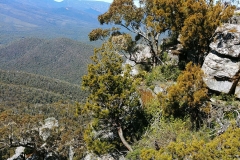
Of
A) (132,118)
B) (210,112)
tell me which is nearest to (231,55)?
(210,112)

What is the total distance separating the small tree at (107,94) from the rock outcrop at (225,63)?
4.02 metres

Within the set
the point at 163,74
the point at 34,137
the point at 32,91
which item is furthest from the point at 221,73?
the point at 32,91

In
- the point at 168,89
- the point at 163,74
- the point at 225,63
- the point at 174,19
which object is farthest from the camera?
the point at 163,74

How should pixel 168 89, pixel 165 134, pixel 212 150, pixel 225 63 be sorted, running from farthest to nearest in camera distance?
1. pixel 225 63
2. pixel 168 89
3. pixel 165 134
4. pixel 212 150

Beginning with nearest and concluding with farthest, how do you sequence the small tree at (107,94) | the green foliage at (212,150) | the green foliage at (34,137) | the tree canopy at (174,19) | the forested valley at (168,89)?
the green foliage at (212,150)
the forested valley at (168,89)
the small tree at (107,94)
the tree canopy at (174,19)
the green foliage at (34,137)

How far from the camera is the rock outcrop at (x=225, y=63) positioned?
488 inches

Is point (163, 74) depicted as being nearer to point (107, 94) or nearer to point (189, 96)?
point (189, 96)

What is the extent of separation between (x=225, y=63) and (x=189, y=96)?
2.92 meters

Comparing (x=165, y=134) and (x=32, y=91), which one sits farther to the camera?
(x=32, y=91)

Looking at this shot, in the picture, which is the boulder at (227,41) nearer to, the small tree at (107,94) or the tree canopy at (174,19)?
the tree canopy at (174,19)

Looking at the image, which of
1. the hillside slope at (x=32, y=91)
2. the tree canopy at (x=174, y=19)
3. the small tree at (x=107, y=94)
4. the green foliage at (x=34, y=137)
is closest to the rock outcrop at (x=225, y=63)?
the tree canopy at (x=174, y=19)

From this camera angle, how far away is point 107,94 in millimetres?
12586

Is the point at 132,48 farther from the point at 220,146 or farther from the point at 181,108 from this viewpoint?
the point at 220,146

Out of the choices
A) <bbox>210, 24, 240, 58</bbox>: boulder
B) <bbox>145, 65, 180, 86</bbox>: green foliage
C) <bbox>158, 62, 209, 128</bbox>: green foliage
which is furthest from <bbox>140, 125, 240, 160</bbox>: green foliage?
<bbox>145, 65, 180, 86</bbox>: green foliage
